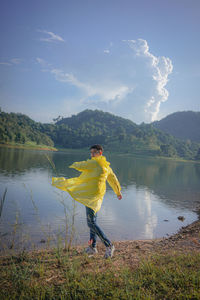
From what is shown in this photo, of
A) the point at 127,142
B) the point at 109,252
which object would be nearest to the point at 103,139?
the point at 127,142

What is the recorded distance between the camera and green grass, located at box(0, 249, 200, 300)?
Result: 8.80 ft

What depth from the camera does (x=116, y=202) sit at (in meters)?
12.2

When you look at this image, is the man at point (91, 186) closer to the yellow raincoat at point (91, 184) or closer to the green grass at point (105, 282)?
the yellow raincoat at point (91, 184)

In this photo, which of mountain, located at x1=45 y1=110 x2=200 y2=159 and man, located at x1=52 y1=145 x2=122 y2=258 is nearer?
man, located at x1=52 y1=145 x2=122 y2=258

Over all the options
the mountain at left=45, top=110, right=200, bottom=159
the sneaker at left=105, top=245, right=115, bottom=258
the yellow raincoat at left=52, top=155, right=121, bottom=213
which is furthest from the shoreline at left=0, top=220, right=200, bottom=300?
the mountain at left=45, top=110, right=200, bottom=159

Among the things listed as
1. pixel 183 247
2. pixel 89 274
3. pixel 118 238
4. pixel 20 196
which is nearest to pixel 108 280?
pixel 89 274

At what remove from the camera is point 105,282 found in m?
3.00

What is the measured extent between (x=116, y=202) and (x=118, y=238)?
204 inches

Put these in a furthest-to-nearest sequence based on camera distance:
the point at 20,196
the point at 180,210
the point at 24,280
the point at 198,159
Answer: the point at 198,159
the point at 180,210
the point at 20,196
the point at 24,280

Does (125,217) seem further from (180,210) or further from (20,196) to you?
(20,196)

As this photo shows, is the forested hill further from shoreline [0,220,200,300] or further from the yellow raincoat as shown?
shoreline [0,220,200,300]

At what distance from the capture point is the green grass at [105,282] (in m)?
2.68

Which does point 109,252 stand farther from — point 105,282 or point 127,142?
point 127,142

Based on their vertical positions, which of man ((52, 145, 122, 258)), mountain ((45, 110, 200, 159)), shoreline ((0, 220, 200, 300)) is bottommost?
shoreline ((0, 220, 200, 300))
